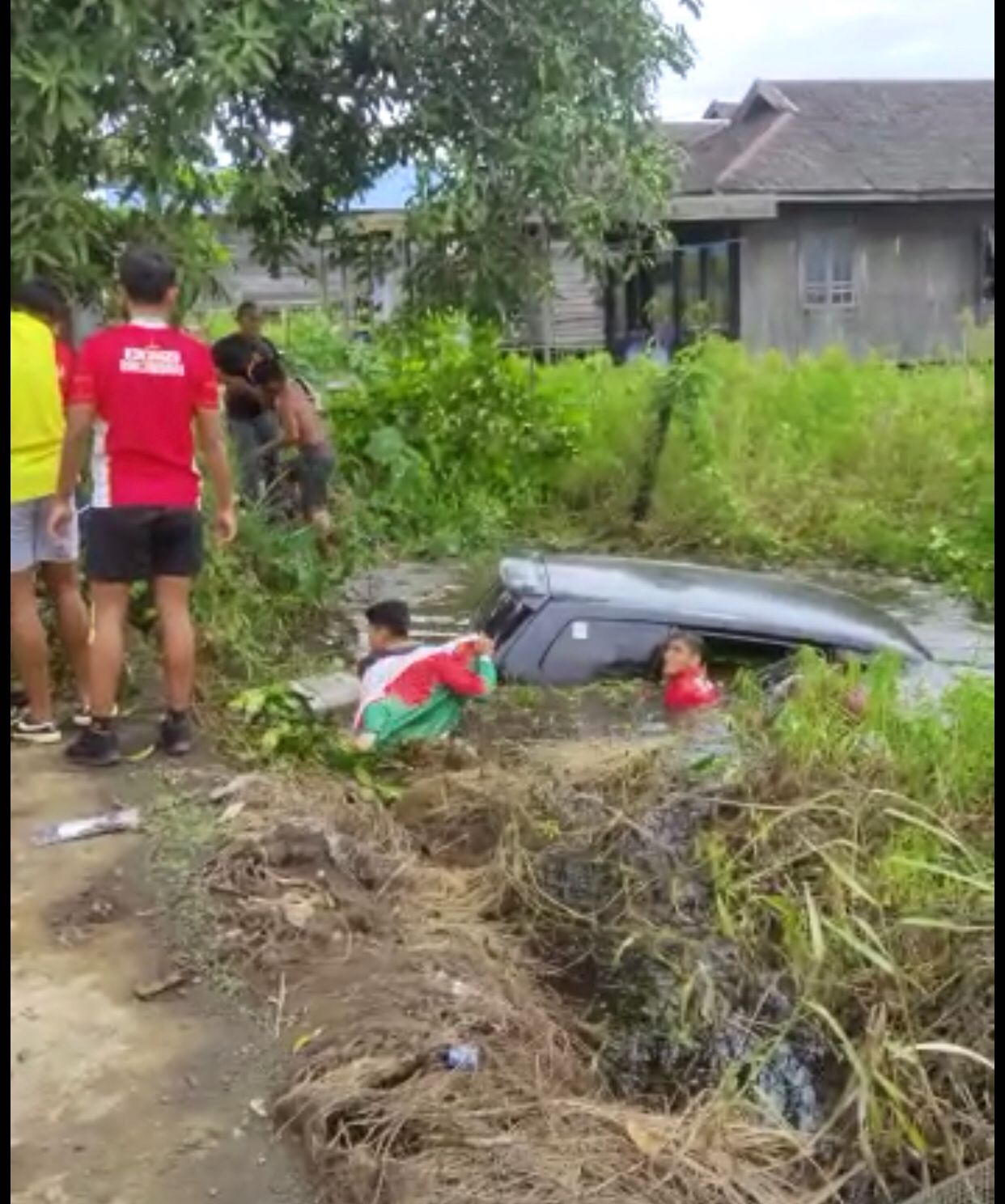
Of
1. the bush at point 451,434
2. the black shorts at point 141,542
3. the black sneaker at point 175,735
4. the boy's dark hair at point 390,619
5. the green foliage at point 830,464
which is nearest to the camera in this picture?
the black shorts at point 141,542

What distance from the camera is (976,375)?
16156 millimetres

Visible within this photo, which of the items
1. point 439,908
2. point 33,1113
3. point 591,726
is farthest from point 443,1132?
point 591,726

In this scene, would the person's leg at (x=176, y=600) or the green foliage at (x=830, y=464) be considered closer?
the person's leg at (x=176, y=600)

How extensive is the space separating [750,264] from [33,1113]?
21716 mm

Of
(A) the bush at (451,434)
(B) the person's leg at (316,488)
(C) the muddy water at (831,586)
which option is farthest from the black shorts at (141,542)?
(A) the bush at (451,434)

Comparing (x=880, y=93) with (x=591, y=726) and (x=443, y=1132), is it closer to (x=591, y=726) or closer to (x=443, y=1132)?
(x=591, y=726)

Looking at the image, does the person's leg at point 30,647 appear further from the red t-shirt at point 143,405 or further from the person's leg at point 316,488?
the person's leg at point 316,488

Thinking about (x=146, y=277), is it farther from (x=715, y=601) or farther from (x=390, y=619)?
(x=715, y=601)

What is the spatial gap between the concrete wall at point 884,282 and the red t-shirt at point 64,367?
18871 mm

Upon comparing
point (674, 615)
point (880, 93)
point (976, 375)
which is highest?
point (880, 93)

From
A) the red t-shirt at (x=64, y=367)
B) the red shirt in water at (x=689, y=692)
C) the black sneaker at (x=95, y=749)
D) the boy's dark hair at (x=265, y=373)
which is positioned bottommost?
the red shirt in water at (x=689, y=692)

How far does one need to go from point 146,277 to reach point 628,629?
315cm

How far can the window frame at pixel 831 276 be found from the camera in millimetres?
24812

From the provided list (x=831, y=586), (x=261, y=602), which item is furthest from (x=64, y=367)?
(x=831, y=586)
